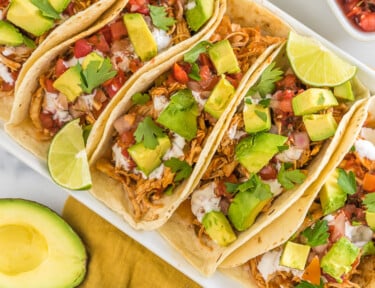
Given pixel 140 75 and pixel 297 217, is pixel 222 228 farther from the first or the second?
pixel 140 75

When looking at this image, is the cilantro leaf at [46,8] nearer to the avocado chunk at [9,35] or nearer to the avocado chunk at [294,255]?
the avocado chunk at [9,35]

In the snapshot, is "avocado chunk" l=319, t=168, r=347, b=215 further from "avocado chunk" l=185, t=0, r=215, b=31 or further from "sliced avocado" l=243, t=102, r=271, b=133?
"avocado chunk" l=185, t=0, r=215, b=31

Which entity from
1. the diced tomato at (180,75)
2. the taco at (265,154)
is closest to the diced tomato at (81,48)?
the diced tomato at (180,75)

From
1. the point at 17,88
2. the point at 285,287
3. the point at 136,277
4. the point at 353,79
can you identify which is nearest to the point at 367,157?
the point at 353,79

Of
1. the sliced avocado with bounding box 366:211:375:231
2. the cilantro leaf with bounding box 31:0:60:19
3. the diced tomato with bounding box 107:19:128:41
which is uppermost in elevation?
the cilantro leaf with bounding box 31:0:60:19

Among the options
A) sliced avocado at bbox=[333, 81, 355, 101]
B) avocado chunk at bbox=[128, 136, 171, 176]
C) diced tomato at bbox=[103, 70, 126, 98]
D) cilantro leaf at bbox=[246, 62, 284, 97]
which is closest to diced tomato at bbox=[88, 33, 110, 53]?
diced tomato at bbox=[103, 70, 126, 98]

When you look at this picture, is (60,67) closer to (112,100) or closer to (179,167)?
(112,100)
